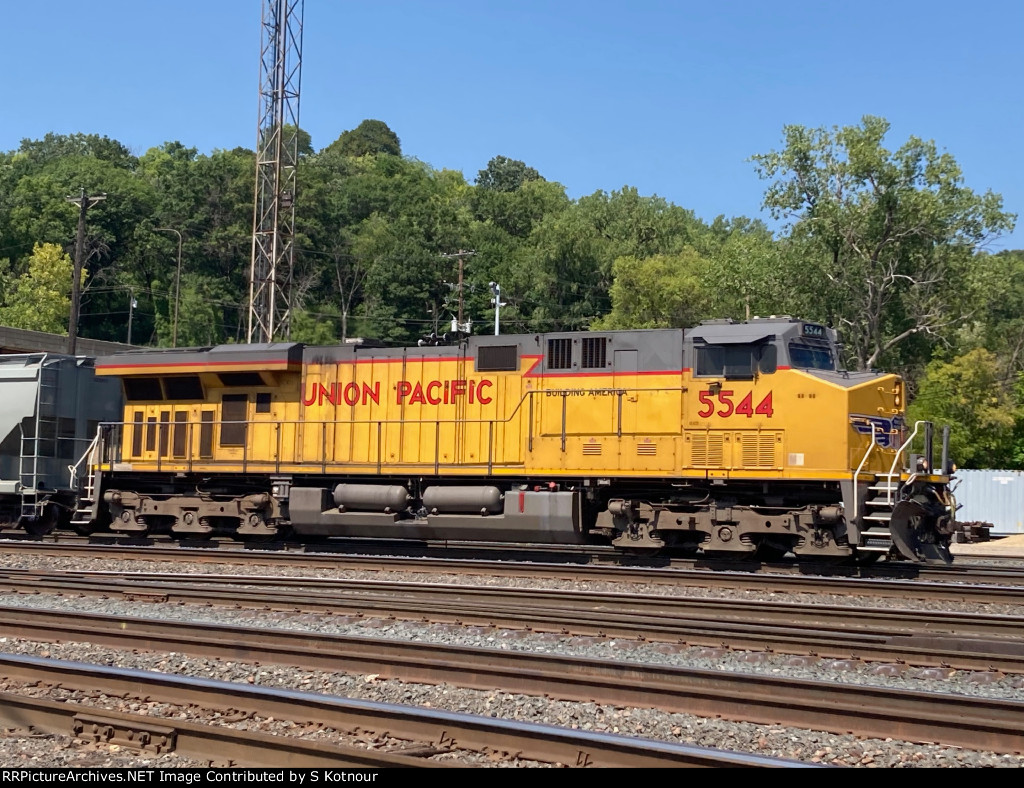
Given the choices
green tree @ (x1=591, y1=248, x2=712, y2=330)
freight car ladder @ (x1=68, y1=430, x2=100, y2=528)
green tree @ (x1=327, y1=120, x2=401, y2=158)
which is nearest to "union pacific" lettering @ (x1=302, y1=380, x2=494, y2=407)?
freight car ladder @ (x1=68, y1=430, x2=100, y2=528)

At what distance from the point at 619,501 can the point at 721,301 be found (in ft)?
106

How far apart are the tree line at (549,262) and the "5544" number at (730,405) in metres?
27.4

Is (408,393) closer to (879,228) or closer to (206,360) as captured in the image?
(206,360)

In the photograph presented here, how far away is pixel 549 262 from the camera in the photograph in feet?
A: 223

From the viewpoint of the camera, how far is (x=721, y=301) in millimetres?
46594

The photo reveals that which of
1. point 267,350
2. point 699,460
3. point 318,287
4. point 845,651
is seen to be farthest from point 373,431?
point 318,287

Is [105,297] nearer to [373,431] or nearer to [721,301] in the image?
[721,301]

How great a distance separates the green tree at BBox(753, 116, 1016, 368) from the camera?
4147 centimetres

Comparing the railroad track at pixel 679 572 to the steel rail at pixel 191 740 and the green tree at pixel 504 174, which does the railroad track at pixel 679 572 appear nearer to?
the steel rail at pixel 191 740

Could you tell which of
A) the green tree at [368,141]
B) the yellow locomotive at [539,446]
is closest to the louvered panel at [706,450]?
the yellow locomotive at [539,446]

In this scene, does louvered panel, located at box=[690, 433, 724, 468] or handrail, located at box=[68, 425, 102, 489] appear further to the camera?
handrail, located at box=[68, 425, 102, 489]

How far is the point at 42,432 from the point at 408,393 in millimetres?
7448

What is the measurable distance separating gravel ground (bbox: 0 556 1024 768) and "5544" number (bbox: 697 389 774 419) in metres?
3.27

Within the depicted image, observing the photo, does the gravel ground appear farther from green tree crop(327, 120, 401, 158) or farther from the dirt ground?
green tree crop(327, 120, 401, 158)
